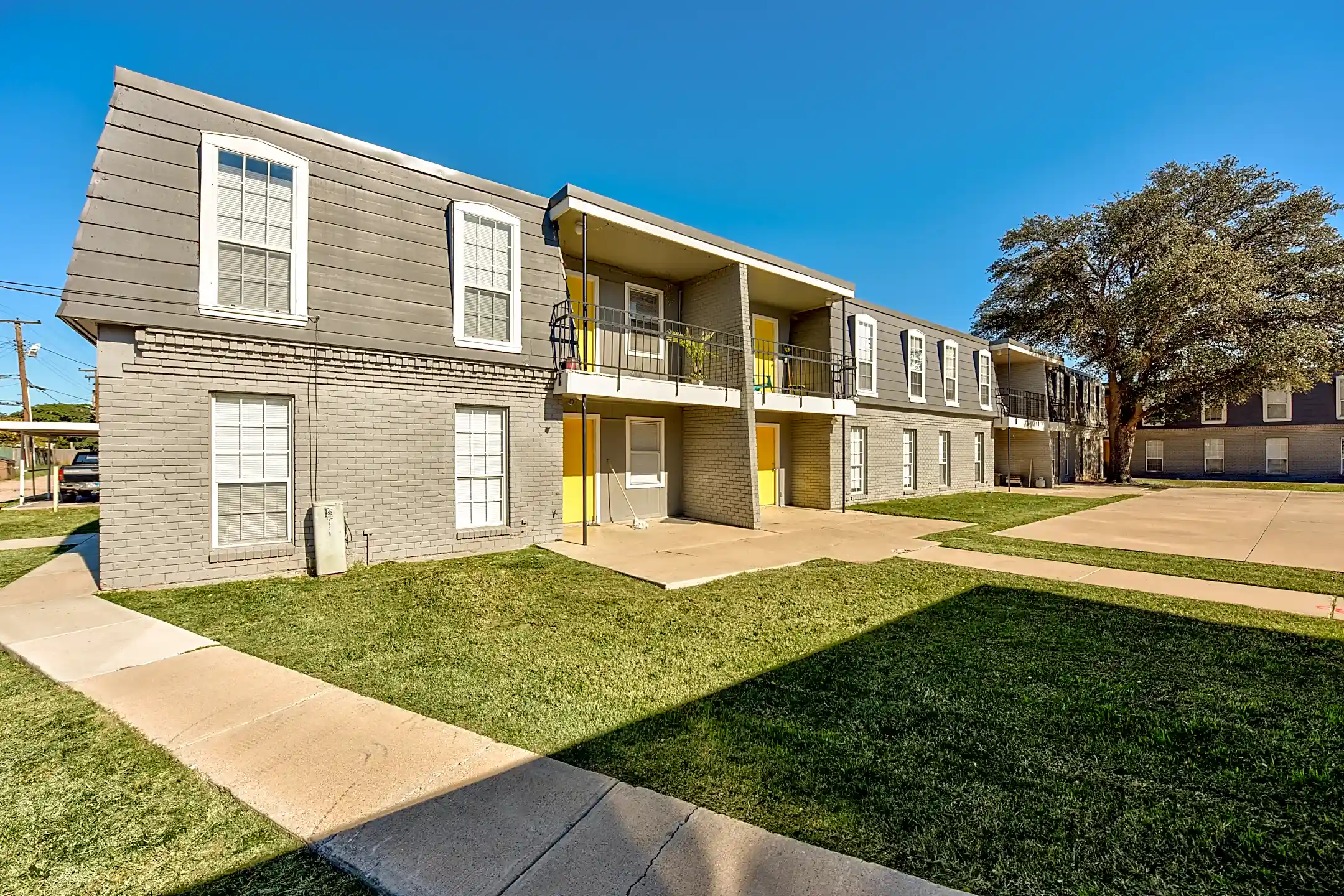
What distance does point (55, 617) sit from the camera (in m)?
5.13

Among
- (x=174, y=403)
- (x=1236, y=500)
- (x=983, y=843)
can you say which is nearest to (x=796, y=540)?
(x=983, y=843)

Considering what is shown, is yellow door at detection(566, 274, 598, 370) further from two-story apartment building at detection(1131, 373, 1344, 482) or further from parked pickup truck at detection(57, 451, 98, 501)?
two-story apartment building at detection(1131, 373, 1344, 482)

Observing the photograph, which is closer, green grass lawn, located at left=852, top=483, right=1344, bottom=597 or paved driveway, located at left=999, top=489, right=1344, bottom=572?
green grass lawn, located at left=852, top=483, right=1344, bottom=597

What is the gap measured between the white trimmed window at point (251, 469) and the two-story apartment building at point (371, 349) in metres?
0.02

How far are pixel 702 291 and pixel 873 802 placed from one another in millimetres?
10828

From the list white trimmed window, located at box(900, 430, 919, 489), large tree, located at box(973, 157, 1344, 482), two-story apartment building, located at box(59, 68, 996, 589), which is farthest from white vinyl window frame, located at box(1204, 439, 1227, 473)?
two-story apartment building, located at box(59, 68, 996, 589)

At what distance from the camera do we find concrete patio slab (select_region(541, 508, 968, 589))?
742 cm

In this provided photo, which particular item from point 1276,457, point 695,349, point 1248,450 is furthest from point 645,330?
point 1276,457

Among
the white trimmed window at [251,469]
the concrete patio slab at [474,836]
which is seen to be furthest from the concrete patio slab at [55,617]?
the concrete patio slab at [474,836]

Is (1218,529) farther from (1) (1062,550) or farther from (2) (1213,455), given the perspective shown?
(2) (1213,455)

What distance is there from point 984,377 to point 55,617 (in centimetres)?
2383

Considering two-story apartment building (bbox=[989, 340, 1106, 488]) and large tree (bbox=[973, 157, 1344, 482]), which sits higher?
large tree (bbox=[973, 157, 1344, 482])

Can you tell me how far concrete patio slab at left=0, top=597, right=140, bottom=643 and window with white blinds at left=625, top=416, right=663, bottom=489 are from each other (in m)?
7.98

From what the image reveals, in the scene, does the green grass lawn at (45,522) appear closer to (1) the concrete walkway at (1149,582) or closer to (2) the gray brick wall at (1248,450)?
(1) the concrete walkway at (1149,582)
